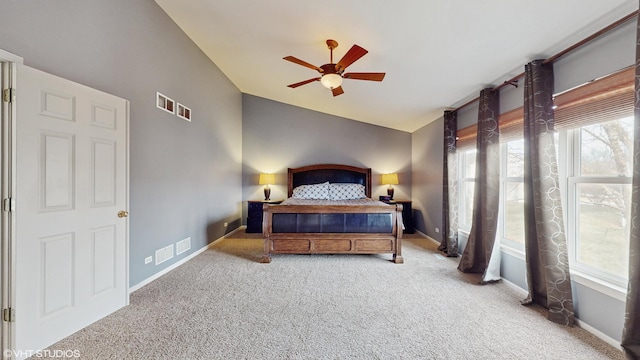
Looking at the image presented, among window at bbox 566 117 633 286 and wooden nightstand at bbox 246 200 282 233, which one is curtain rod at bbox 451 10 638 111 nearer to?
window at bbox 566 117 633 286

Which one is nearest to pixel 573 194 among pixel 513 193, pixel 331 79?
pixel 513 193

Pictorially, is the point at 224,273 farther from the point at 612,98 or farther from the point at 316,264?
the point at 612,98

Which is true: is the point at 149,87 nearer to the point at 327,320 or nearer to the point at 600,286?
the point at 327,320

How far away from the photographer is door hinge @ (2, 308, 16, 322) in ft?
5.40

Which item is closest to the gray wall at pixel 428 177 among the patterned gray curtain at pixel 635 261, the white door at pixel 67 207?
the patterned gray curtain at pixel 635 261

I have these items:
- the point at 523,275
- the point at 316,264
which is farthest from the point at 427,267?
the point at 316,264

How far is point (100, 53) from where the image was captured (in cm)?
232

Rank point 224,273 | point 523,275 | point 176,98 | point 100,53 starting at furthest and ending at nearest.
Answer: point 176,98 < point 224,273 < point 523,275 < point 100,53

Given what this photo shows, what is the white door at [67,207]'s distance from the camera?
1.70 metres

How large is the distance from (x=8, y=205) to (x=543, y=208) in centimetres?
408

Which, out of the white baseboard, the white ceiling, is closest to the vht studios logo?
the white baseboard

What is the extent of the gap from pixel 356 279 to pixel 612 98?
108 inches

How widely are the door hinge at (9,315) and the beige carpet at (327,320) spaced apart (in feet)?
1.14

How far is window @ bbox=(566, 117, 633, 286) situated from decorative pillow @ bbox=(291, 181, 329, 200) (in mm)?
3864
